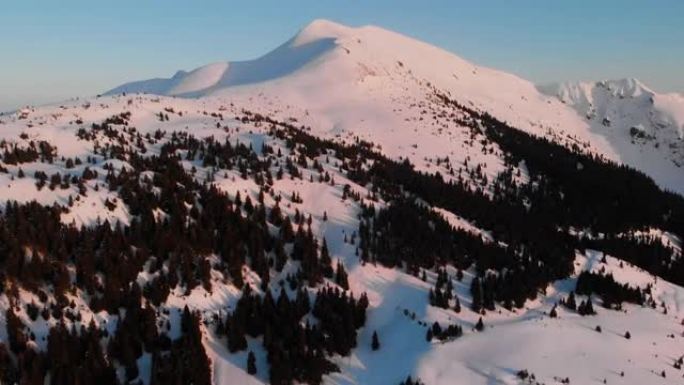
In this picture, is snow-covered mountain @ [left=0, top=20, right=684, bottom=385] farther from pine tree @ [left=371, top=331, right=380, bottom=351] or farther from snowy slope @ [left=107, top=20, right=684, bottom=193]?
snowy slope @ [left=107, top=20, right=684, bottom=193]

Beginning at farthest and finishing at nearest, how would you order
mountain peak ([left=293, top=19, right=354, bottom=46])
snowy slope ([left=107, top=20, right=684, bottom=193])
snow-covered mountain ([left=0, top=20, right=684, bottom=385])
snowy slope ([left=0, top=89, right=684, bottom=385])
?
mountain peak ([left=293, top=19, right=354, bottom=46]), snowy slope ([left=107, top=20, right=684, bottom=193]), snowy slope ([left=0, top=89, right=684, bottom=385]), snow-covered mountain ([left=0, top=20, right=684, bottom=385])

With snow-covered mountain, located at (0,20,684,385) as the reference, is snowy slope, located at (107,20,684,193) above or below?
above

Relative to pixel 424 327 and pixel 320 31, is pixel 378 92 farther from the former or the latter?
pixel 424 327

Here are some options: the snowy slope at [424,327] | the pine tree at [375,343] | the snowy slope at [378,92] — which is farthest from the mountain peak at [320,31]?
the pine tree at [375,343]

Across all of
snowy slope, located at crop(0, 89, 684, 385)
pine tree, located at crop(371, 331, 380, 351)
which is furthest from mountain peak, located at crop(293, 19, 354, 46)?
pine tree, located at crop(371, 331, 380, 351)

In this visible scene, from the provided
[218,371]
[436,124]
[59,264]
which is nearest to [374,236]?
[218,371]

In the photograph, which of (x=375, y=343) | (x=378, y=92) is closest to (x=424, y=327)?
(x=375, y=343)

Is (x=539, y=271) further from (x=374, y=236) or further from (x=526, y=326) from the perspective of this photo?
(x=374, y=236)

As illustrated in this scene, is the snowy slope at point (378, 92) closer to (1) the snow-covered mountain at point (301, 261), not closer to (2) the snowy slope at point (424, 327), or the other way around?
(1) the snow-covered mountain at point (301, 261)
